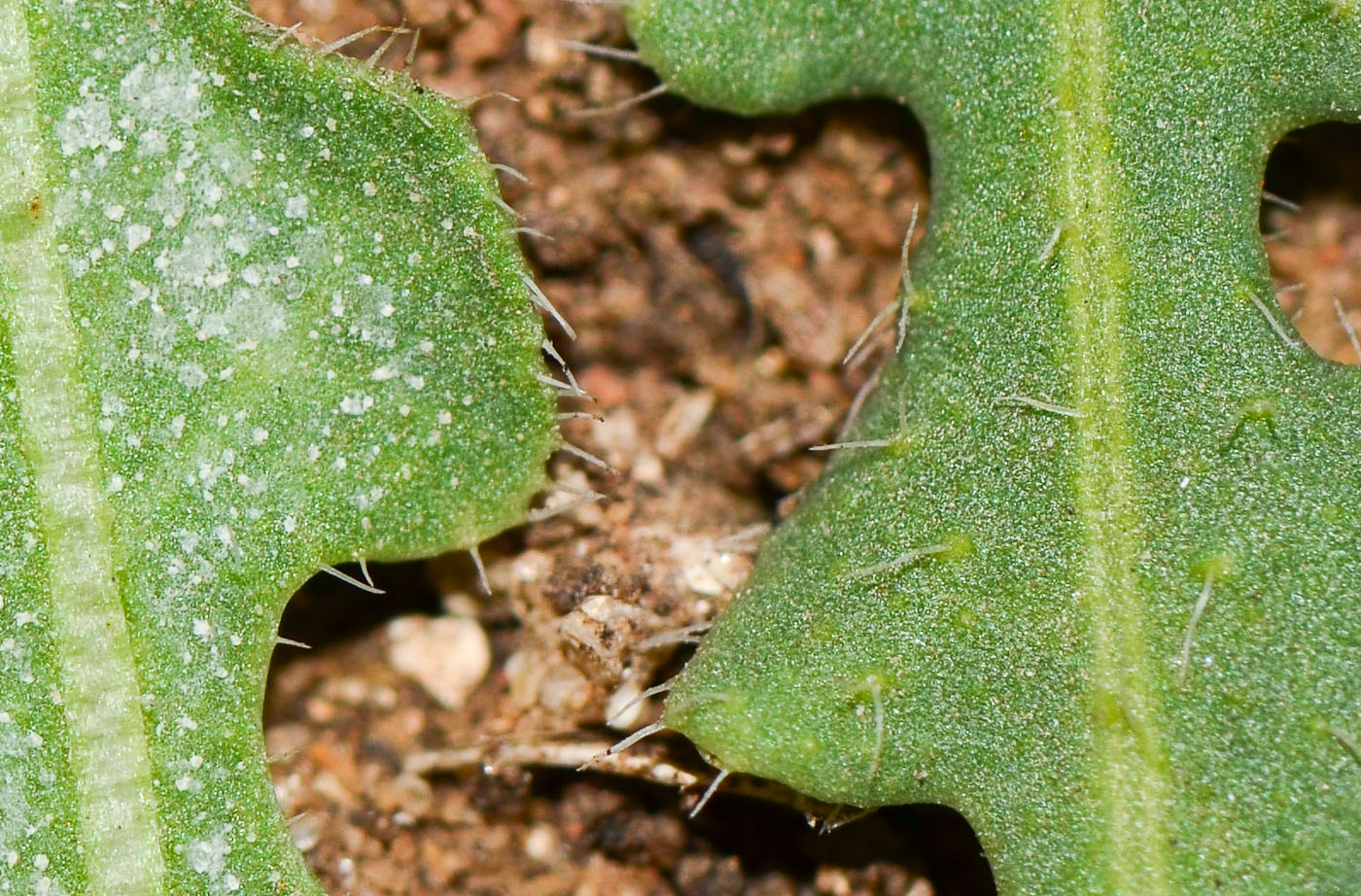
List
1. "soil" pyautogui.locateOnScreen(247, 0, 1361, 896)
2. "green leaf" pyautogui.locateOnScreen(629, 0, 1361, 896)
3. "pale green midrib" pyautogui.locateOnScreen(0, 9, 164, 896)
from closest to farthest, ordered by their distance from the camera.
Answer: "green leaf" pyautogui.locateOnScreen(629, 0, 1361, 896), "pale green midrib" pyautogui.locateOnScreen(0, 9, 164, 896), "soil" pyautogui.locateOnScreen(247, 0, 1361, 896)

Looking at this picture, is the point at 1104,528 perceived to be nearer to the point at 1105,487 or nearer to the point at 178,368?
the point at 1105,487

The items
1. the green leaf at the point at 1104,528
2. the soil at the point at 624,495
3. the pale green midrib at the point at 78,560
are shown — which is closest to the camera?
the green leaf at the point at 1104,528

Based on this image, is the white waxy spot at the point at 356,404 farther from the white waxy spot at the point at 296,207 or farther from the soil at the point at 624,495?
the soil at the point at 624,495

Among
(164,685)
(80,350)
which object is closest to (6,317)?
(80,350)

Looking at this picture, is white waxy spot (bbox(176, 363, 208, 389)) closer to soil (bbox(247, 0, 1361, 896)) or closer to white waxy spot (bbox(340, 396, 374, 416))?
white waxy spot (bbox(340, 396, 374, 416))

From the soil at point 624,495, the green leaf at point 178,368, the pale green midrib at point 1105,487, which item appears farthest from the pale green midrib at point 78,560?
the pale green midrib at point 1105,487

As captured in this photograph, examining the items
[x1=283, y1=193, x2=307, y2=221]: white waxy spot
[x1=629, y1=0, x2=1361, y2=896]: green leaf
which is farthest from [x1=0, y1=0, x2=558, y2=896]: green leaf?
[x1=629, y1=0, x2=1361, y2=896]: green leaf

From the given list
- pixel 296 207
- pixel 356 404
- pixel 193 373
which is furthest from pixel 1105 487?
pixel 193 373
